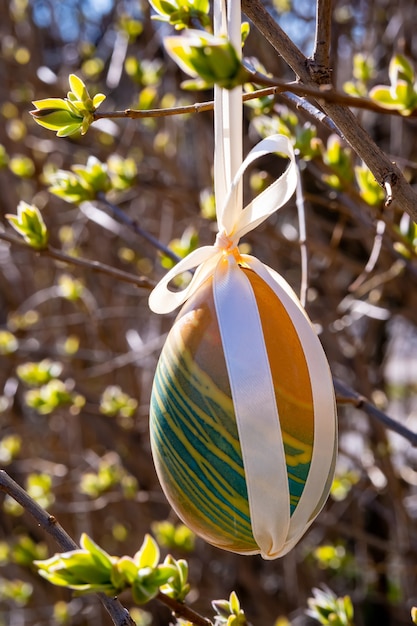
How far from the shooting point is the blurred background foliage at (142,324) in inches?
80.0

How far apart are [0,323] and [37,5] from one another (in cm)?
145

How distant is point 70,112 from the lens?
0.83 m

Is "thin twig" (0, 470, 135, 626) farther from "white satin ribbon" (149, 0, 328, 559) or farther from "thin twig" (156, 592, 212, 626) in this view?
"white satin ribbon" (149, 0, 328, 559)

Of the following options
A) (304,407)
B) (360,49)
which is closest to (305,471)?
(304,407)

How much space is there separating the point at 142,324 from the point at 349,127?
8.48ft

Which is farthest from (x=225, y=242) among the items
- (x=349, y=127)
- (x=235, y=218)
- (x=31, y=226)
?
(x=31, y=226)

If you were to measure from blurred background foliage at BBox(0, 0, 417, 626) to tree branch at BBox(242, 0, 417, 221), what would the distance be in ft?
2.82

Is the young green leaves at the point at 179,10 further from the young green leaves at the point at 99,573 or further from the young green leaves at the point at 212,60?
the young green leaves at the point at 99,573

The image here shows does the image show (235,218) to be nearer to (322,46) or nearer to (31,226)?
(322,46)

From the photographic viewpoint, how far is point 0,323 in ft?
10.8

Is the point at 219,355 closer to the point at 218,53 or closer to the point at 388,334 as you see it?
the point at 218,53

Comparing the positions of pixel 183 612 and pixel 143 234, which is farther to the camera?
pixel 143 234

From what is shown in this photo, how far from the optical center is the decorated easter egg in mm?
778

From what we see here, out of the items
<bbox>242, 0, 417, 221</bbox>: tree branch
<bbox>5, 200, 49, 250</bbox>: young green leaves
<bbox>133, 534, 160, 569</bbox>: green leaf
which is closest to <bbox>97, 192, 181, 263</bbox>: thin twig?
<bbox>5, 200, 49, 250</bbox>: young green leaves
